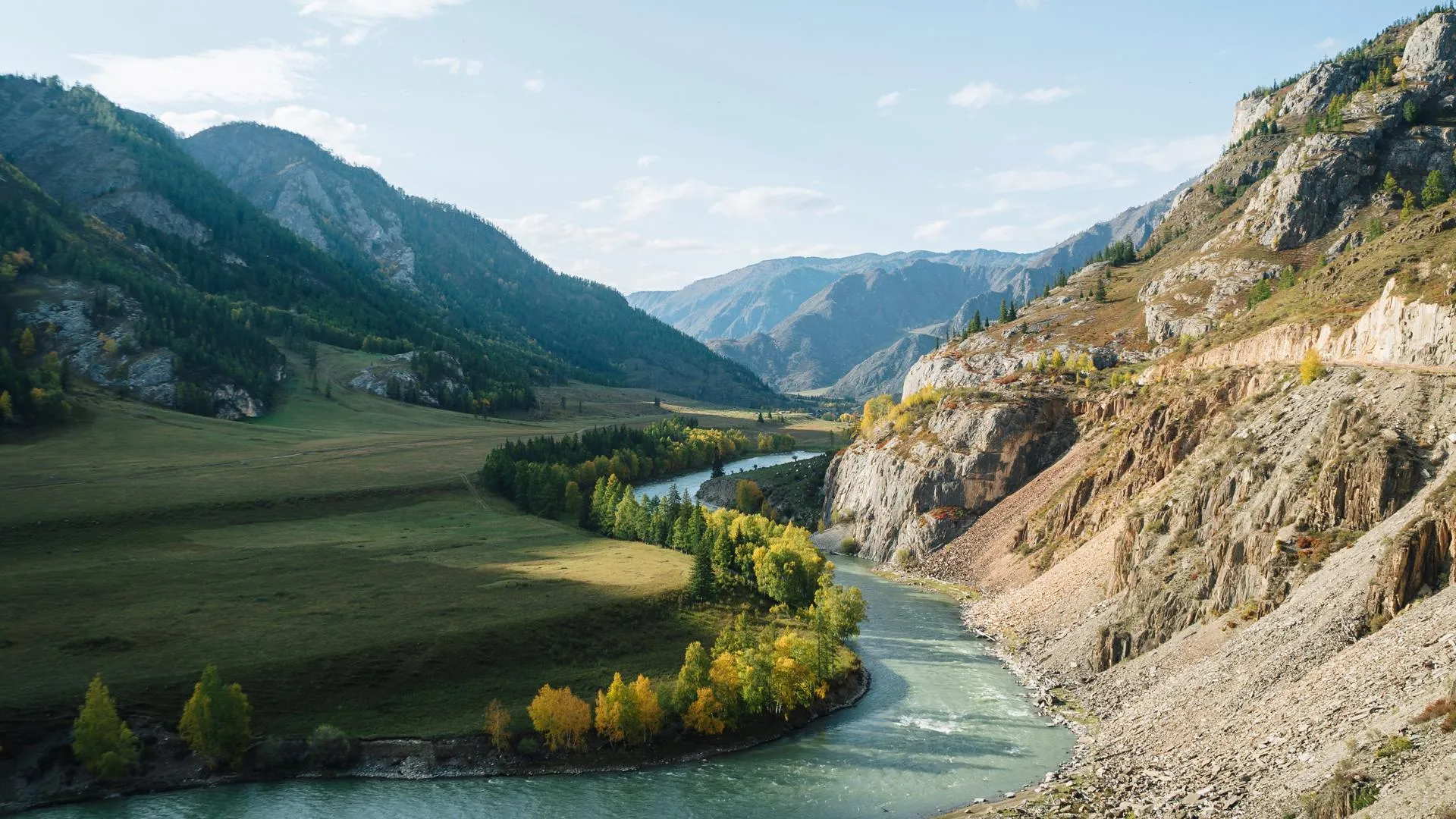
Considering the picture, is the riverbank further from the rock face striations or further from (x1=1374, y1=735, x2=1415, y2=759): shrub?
(x1=1374, y1=735, x2=1415, y2=759): shrub

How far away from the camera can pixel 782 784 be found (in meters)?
60.7

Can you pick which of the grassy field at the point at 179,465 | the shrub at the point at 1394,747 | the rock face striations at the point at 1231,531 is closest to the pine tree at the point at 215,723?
the rock face striations at the point at 1231,531

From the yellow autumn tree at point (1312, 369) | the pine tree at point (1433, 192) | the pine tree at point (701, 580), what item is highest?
the pine tree at point (1433, 192)

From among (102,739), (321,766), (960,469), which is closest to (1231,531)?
(960,469)

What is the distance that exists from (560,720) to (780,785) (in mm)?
15980

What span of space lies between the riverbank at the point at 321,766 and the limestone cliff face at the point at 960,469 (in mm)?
67251

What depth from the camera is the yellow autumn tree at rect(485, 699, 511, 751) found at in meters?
65.2

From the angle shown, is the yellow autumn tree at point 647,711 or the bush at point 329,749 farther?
the yellow autumn tree at point 647,711

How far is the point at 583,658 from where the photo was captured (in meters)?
78.4

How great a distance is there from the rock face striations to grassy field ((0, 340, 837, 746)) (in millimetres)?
36249

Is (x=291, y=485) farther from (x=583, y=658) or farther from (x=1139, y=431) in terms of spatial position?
(x=1139, y=431)

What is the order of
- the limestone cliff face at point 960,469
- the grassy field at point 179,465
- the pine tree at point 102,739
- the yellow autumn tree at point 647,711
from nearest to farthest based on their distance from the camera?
the pine tree at point 102,739 → the yellow autumn tree at point 647,711 → the grassy field at point 179,465 → the limestone cliff face at point 960,469

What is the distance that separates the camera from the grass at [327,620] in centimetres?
6850

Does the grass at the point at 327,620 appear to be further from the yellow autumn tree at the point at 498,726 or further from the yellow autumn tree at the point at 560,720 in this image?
the yellow autumn tree at the point at 560,720
